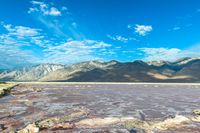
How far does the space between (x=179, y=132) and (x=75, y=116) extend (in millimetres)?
16224

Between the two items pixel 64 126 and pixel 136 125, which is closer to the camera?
pixel 64 126

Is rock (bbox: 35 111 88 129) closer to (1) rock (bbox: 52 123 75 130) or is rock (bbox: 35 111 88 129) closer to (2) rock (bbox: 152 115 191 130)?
(1) rock (bbox: 52 123 75 130)

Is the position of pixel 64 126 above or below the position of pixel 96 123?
below

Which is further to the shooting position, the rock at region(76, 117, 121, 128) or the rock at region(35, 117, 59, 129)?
the rock at region(76, 117, 121, 128)

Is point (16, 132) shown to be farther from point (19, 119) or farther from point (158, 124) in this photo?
point (158, 124)

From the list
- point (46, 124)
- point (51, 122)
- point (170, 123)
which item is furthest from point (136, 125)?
point (46, 124)

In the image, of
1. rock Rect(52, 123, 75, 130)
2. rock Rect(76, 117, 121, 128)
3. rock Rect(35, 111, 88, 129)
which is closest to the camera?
rock Rect(52, 123, 75, 130)

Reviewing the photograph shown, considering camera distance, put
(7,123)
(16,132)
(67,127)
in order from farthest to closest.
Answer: (7,123), (67,127), (16,132)

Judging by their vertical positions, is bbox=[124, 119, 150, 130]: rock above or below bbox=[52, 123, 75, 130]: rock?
above

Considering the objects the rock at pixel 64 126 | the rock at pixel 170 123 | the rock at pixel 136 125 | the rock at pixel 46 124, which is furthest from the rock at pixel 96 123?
the rock at pixel 170 123

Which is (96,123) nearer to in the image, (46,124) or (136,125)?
(136,125)

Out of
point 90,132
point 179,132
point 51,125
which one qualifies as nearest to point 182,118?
point 179,132

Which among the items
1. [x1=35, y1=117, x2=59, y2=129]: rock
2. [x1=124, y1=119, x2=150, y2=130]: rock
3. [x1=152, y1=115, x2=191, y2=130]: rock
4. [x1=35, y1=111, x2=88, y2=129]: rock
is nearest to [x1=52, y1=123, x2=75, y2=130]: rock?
[x1=35, y1=111, x2=88, y2=129]: rock

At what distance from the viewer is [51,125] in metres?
33.4
